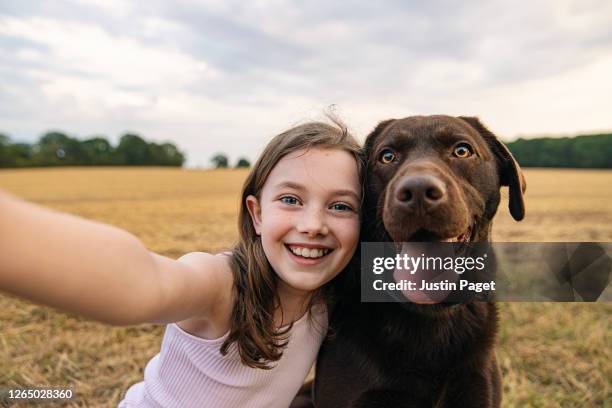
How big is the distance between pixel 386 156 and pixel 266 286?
3.10 ft

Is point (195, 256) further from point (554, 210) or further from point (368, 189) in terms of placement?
point (554, 210)

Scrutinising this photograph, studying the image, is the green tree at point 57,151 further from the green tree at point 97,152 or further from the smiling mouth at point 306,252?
the smiling mouth at point 306,252

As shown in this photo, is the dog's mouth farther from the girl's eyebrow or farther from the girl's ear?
the girl's ear

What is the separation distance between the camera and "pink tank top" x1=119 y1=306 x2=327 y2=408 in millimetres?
2279

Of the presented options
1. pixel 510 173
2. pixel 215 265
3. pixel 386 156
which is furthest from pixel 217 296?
pixel 510 173

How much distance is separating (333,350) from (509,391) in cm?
168

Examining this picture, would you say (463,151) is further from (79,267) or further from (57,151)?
(57,151)

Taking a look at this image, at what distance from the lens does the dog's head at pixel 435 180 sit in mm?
1972

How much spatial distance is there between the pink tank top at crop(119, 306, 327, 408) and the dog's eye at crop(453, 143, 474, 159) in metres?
1.08

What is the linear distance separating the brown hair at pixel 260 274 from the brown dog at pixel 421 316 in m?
0.23

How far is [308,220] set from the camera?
6.79 ft

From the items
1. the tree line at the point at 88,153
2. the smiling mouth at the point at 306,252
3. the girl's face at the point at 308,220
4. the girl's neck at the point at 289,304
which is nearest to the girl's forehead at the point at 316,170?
the girl's face at the point at 308,220

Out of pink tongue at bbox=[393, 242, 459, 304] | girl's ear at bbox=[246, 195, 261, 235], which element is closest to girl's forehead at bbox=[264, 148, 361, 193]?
girl's ear at bbox=[246, 195, 261, 235]

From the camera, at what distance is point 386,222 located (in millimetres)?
2104
